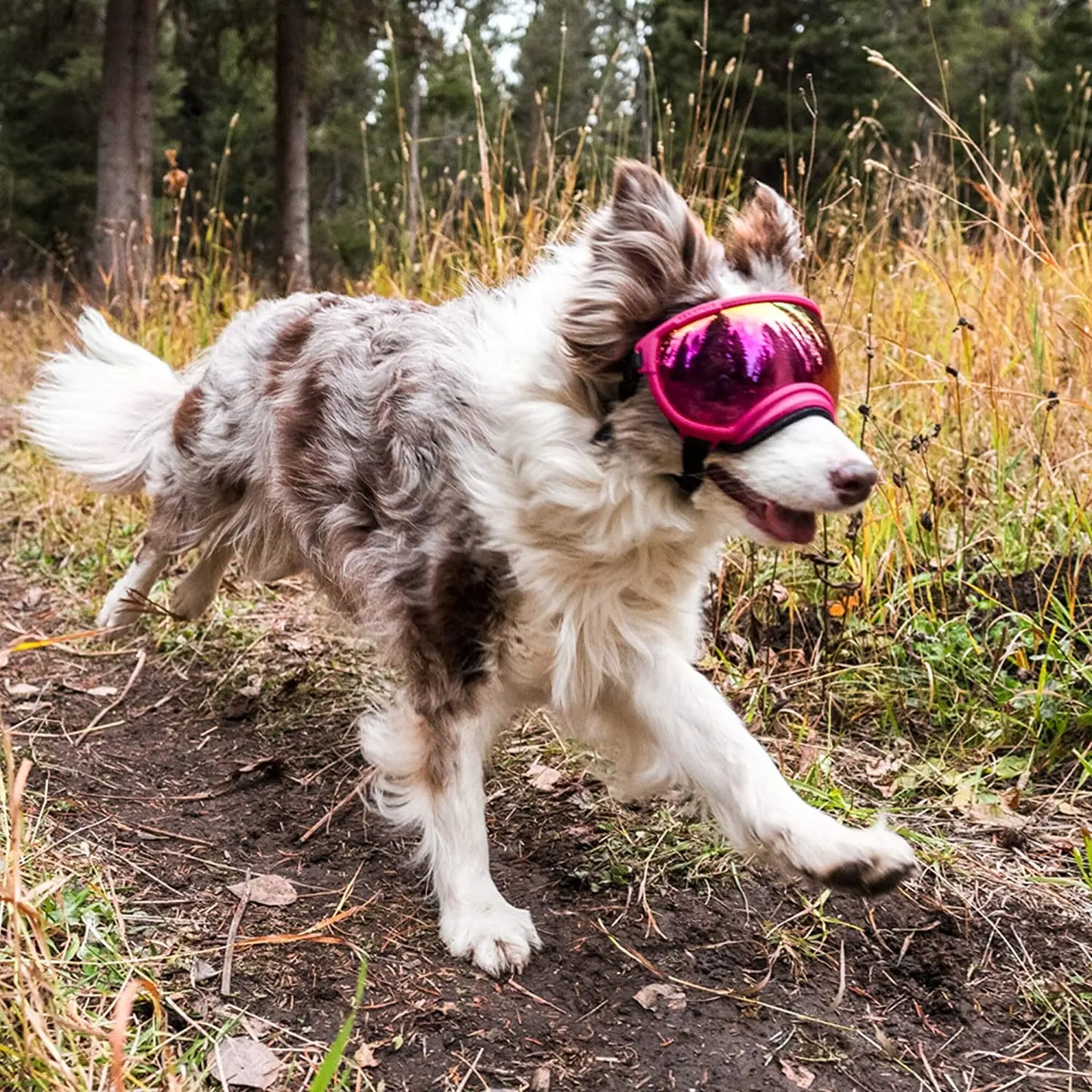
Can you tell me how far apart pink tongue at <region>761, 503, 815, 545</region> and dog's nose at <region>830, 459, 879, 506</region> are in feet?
0.43

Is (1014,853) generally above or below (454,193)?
below

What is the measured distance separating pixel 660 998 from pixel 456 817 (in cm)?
56

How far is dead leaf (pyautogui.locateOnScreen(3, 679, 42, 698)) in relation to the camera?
319 cm

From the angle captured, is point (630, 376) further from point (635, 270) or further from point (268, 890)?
point (268, 890)

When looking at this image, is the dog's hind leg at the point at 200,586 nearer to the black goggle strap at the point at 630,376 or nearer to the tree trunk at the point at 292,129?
the black goggle strap at the point at 630,376

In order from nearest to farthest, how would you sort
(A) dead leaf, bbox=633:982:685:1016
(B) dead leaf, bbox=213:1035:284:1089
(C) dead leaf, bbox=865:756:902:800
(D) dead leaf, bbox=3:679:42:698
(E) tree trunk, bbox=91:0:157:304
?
(B) dead leaf, bbox=213:1035:284:1089 → (A) dead leaf, bbox=633:982:685:1016 → (C) dead leaf, bbox=865:756:902:800 → (D) dead leaf, bbox=3:679:42:698 → (E) tree trunk, bbox=91:0:157:304

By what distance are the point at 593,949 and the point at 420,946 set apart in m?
0.37

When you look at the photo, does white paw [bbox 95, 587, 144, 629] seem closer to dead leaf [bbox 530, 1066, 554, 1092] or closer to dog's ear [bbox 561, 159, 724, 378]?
dog's ear [bbox 561, 159, 724, 378]

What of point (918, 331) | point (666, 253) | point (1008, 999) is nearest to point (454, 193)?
point (918, 331)

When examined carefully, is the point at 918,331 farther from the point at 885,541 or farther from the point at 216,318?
the point at 216,318

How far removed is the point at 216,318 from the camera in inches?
235

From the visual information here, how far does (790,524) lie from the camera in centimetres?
193

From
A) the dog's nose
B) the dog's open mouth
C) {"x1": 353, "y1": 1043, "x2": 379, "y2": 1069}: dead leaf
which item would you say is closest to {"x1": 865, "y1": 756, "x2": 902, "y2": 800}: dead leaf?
the dog's open mouth

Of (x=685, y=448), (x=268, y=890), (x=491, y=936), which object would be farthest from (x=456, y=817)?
(x=685, y=448)
